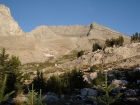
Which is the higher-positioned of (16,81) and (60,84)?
(16,81)

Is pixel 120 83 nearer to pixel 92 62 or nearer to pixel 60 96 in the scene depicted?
pixel 60 96

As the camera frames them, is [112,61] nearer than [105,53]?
Yes

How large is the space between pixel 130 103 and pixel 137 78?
14.1m

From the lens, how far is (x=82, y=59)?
244 ft

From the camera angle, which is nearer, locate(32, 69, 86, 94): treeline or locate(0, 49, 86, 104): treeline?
locate(0, 49, 86, 104): treeline

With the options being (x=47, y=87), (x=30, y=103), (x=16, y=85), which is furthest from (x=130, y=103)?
(x=16, y=85)

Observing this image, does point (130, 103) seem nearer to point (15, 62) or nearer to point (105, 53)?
point (15, 62)

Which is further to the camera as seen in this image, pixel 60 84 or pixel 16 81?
pixel 60 84

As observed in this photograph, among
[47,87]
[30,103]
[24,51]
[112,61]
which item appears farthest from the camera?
[24,51]

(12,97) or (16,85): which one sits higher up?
(16,85)

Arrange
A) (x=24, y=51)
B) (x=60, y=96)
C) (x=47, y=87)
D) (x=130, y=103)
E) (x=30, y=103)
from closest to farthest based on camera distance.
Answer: (x=30, y=103), (x=130, y=103), (x=60, y=96), (x=47, y=87), (x=24, y=51)

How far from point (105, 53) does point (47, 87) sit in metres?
41.3

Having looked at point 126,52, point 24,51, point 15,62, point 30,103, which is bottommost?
point 30,103

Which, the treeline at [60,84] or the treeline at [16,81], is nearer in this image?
the treeline at [16,81]
